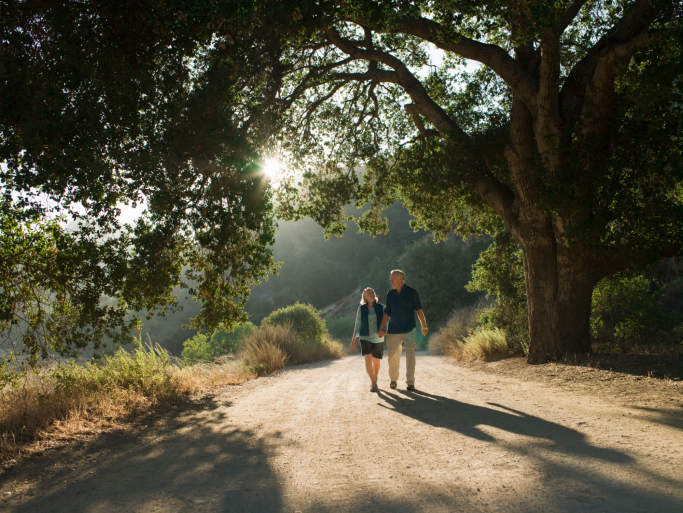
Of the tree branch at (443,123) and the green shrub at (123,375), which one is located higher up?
the tree branch at (443,123)

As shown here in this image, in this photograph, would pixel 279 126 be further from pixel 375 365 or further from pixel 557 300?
pixel 557 300

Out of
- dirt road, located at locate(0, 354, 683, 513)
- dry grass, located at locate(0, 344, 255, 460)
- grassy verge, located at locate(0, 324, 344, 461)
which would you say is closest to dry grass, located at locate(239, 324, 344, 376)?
grassy verge, located at locate(0, 324, 344, 461)

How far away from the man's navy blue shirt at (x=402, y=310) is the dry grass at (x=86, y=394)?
4.12 metres

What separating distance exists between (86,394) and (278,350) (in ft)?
28.0

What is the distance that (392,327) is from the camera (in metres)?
9.02

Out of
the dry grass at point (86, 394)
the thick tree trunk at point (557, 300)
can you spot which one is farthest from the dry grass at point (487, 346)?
the dry grass at point (86, 394)

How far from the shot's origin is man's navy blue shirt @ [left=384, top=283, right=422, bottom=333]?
29.3ft

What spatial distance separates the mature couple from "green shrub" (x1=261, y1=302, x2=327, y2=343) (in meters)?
12.2

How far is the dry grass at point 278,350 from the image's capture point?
14.8m

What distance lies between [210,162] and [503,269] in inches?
385

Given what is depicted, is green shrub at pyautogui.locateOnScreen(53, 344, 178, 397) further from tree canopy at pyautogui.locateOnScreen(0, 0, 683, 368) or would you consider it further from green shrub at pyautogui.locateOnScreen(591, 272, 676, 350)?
green shrub at pyautogui.locateOnScreen(591, 272, 676, 350)

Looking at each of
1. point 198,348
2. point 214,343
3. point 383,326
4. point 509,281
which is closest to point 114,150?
point 383,326

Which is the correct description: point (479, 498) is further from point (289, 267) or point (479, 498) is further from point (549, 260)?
point (289, 267)

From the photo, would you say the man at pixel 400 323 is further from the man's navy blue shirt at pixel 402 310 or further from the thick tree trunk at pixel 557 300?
the thick tree trunk at pixel 557 300
